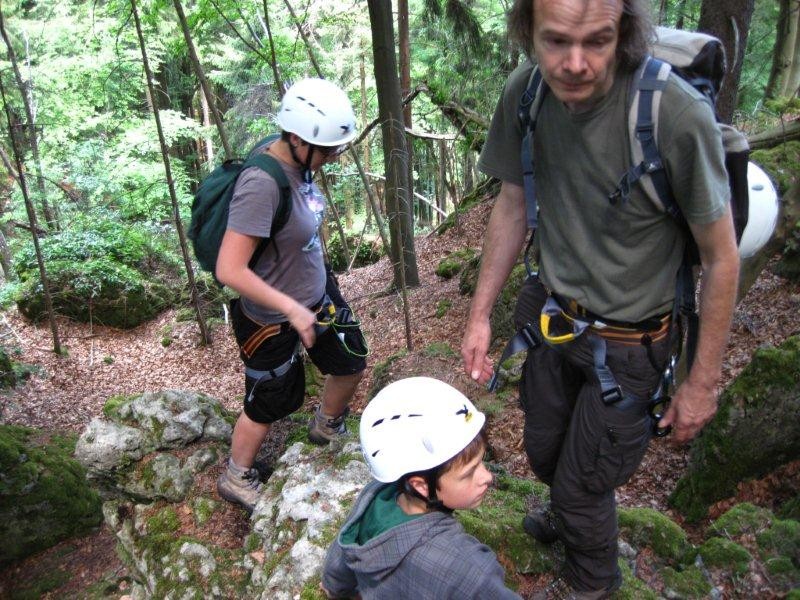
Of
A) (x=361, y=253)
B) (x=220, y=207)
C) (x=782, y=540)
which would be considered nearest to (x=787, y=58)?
(x=361, y=253)

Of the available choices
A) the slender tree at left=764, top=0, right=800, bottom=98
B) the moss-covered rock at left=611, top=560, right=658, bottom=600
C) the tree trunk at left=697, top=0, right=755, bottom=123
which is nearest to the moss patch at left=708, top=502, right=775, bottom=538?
the moss-covered rock at left=611, top=560, right=658, bottom=600

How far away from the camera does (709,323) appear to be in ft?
6.41

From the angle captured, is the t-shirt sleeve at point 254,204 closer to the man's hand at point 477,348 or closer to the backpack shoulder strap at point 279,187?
the backpack shoulder strap at point 279,187

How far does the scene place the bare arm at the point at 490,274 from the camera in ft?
8.60

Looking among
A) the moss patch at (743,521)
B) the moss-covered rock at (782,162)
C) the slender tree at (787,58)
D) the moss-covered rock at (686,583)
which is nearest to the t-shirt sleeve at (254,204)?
the moss-covered rock at (686,583)

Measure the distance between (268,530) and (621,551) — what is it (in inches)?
82.5

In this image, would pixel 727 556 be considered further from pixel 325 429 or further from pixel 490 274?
pixel 325 429

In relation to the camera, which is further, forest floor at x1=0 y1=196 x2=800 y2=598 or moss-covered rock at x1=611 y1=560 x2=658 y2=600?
forest floor at x1=0 y1=196 x2=800 y2=598

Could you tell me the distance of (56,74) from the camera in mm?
17078

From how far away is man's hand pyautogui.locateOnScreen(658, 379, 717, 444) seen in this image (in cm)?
202

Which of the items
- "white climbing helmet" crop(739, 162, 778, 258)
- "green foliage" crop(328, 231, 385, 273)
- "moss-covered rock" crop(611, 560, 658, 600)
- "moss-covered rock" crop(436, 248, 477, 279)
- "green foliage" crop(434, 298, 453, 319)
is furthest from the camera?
"green foliage" crop(328, 231, 385, 273)

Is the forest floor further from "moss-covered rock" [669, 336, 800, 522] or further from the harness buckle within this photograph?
the harness buckle

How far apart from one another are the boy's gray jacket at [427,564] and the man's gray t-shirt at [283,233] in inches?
65.3

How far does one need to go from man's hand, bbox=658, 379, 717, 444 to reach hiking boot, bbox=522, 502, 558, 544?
1.04 metres
